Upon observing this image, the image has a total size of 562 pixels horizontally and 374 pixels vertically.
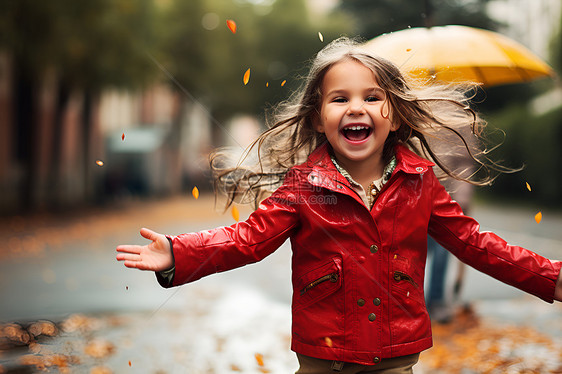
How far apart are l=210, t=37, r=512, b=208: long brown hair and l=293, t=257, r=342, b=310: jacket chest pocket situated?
635 mm

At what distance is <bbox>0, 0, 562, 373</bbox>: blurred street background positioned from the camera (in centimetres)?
475

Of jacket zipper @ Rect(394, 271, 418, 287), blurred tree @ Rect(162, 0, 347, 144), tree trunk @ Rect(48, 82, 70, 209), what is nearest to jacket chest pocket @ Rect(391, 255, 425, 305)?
jacket zipper @ Rect(394, 271, 418, 287)

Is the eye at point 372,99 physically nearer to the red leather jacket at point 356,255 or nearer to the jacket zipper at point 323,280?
the red leather jacket at point 356,255

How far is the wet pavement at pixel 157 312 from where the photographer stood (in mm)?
4484

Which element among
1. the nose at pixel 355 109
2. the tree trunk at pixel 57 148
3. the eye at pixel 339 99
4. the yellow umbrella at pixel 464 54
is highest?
the yellow umbrella at pixel 464 54

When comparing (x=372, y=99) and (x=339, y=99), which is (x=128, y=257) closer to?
(x=339, y=99)

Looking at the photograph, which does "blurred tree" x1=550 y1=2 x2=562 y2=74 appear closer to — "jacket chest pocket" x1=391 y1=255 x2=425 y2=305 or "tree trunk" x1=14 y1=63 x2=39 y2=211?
"tree trunk" x1=14 y1=63 x2=39 y2=211

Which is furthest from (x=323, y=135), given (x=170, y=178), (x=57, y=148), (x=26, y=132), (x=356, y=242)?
(x=170, y=178)

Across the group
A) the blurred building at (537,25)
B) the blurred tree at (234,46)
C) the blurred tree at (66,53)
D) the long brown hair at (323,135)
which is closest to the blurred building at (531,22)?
the blurred building at (537,25)

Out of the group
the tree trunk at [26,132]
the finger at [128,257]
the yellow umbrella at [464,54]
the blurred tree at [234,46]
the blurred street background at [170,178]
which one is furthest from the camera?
the blurred tree at [234,46]

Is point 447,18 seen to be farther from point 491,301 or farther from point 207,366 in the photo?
point 207,366

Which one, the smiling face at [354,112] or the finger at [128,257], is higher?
the smiling face at [354,112]

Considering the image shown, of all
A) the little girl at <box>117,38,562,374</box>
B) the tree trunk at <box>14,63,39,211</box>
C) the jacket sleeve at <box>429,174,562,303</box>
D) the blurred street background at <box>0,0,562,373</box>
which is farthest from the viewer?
the tree trunk at <box>14,63,39,211</box>

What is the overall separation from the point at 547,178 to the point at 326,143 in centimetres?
1653
